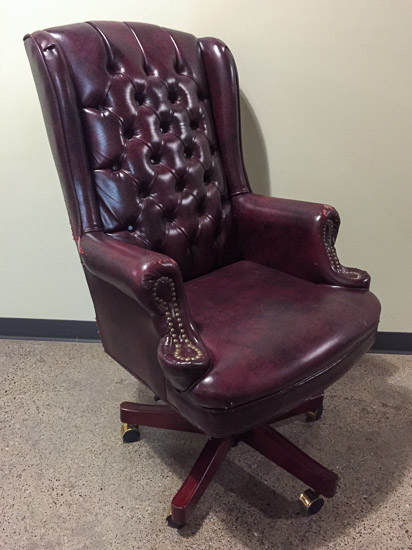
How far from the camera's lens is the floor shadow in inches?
64.9

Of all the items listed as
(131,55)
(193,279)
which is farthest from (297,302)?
(131,55)

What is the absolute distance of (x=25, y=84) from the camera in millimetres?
1631

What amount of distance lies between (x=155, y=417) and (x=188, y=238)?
565mm

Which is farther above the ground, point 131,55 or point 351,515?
point 131,55

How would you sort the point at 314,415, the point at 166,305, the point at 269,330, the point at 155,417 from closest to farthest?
the point at 166,305 → the point at 269,330 → the point at 155,417 → the point at 314,415

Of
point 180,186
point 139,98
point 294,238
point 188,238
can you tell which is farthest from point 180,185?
point 294,238

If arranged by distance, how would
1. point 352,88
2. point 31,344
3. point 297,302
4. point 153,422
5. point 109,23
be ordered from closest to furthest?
point 297,302
point 109,23
point 153,422
point 352,88
point 31,344

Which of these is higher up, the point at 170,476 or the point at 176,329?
the point at 176,329

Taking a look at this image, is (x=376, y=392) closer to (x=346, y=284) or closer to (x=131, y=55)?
(x=346, y=284)

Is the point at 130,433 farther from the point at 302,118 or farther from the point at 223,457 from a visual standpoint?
the point at 302,118

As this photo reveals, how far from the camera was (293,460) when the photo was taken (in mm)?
1227

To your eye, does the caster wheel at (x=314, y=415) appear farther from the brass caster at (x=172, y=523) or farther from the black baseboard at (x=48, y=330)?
the black baseboard at (x=48, y=330)

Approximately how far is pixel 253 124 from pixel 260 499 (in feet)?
4.06

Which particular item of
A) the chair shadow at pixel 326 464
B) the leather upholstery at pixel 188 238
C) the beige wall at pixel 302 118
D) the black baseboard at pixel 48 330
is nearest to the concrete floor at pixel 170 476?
the chair shadow at pixel 326 464
